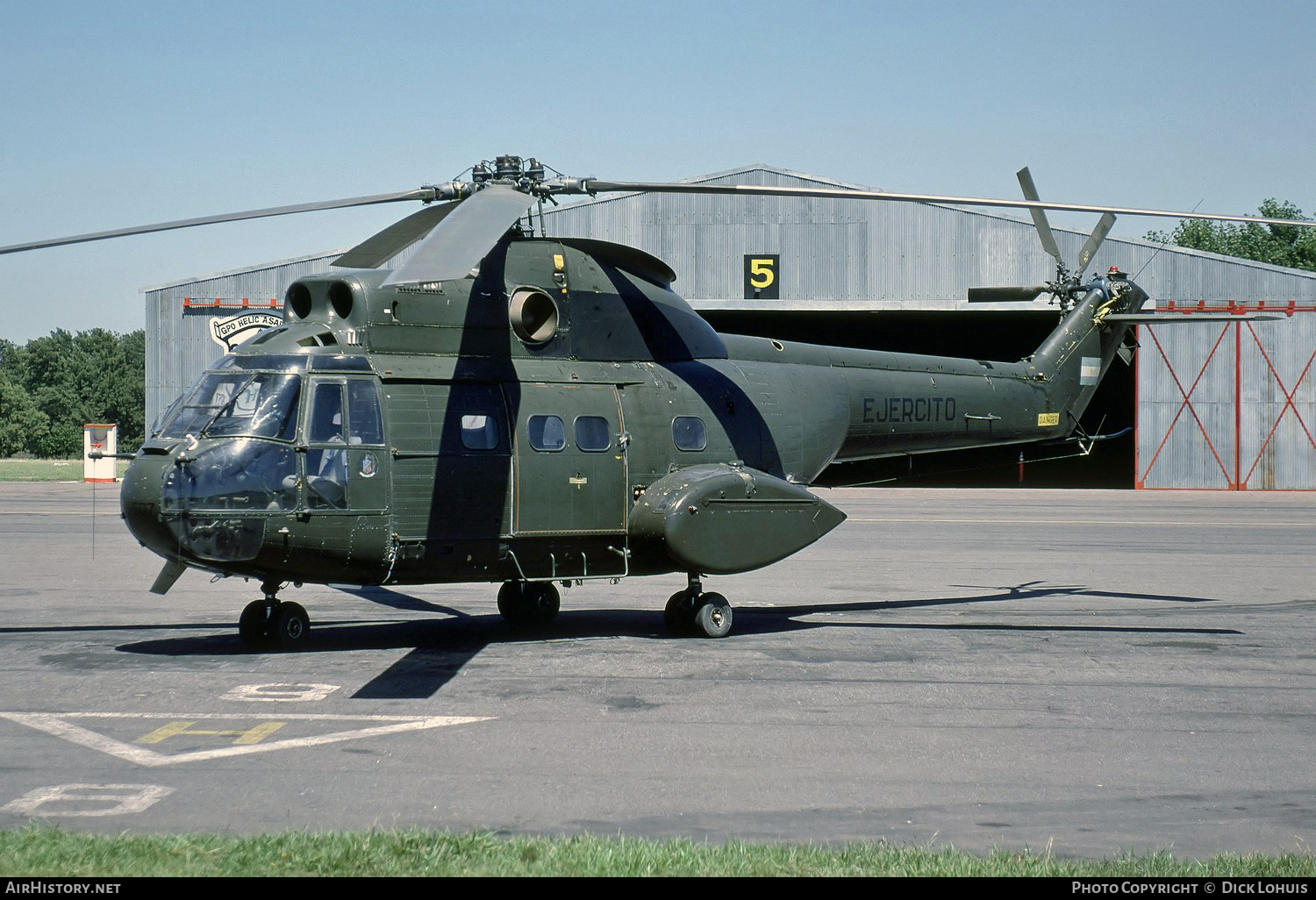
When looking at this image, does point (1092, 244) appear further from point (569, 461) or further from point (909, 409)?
point (569, 461)

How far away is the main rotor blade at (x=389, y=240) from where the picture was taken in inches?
514

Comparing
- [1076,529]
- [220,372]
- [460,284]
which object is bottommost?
[1076,529]

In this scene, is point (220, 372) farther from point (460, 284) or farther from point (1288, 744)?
point (1288, 744)

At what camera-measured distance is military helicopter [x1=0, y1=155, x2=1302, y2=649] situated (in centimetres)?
1107

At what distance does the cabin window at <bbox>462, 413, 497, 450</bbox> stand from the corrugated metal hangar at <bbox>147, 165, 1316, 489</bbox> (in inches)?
1192

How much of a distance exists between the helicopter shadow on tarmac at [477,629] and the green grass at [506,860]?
412 cm

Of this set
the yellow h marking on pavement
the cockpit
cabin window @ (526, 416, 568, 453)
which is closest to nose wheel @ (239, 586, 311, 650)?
the cockpit

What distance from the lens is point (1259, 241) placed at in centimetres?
10600

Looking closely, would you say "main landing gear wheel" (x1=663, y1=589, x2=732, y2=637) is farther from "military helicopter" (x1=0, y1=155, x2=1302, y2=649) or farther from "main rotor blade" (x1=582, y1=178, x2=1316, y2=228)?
"main rotor blade" (x1=582, y1=178, x2=1316, y2=228)

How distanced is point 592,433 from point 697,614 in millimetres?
2216

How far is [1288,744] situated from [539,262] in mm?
8140

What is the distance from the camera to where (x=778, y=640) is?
13.1 meters
